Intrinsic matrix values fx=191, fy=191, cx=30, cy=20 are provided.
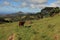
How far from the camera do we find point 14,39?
18.3 metres

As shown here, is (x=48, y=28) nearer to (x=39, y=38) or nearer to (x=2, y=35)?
(x=39, y=38)

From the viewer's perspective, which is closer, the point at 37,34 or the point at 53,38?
the point at 53,38

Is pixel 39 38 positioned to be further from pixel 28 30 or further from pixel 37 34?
pixel 28 30

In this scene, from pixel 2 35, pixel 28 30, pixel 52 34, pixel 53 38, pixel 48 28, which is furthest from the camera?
pixel 2 35

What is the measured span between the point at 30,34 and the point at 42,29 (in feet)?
7.39

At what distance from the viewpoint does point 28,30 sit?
1909cm

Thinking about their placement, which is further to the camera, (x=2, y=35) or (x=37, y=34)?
(x=2, y=35)

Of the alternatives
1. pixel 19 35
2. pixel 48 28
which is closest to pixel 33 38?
pixel 19 35

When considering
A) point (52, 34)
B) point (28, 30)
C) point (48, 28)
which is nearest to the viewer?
point (52, 34)

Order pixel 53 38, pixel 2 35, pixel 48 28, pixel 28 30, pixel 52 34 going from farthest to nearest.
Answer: pixel 2 35 < pixel 48 28 < pixel 28 30 < pixel 52 34 < pixel 53 38

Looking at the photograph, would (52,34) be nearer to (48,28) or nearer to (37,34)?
(37,34)

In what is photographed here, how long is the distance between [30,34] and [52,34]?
2.08 m

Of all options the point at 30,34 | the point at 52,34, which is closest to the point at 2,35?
the point at 30,34

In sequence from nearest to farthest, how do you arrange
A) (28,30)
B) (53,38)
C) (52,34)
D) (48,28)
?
(53,38) → (52,34) → (28,30) → (48,28)
